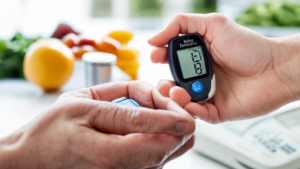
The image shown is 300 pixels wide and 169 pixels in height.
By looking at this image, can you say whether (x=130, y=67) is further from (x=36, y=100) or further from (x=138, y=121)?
(x=138, y=121)

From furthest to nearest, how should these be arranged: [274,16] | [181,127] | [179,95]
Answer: [274,16]
[179,95]
[181,127]

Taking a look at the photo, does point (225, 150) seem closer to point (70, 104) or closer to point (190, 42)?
point (190, 42)

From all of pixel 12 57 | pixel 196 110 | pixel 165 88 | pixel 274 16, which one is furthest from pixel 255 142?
pixel 274 16

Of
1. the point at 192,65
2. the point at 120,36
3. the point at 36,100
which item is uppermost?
the point at 192,65

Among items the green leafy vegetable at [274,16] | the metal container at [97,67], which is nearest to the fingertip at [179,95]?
the metal container at [97,67]

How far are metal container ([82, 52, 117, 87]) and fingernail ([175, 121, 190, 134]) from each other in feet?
2.51

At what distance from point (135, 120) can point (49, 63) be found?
0.88 meters

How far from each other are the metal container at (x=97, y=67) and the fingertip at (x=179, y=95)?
1.79 feet

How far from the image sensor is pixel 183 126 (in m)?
0.54

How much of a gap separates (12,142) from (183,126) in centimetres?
38

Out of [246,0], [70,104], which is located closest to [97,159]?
[70,104]

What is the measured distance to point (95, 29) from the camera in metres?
2.42

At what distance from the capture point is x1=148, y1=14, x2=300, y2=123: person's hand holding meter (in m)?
0.88

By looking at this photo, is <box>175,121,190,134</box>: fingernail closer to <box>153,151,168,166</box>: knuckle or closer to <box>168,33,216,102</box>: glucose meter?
<box>153,151,168,166</box>: knuckle
